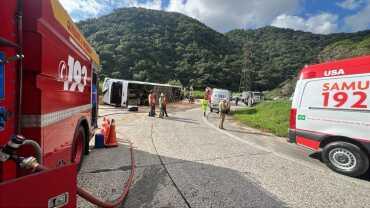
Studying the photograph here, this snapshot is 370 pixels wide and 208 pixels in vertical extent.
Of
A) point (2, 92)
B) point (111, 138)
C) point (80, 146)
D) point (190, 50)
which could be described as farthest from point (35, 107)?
point (190, 50)

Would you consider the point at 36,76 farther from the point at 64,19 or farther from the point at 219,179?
the point at 219,179

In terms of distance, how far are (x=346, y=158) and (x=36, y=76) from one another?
21.0 feet

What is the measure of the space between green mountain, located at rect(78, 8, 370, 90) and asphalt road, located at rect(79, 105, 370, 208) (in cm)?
6220

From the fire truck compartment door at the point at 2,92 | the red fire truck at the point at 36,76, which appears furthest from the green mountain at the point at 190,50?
the fire truck compartment door at the point at 2,92

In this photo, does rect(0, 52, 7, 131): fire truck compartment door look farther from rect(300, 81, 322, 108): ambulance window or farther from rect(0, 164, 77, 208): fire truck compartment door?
rect(300, 81, 322, 108): ambulance window

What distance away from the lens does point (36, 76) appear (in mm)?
2557

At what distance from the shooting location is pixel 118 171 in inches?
197

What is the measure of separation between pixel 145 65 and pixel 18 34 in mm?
72339

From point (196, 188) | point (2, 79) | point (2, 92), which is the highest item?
point (2, 79)

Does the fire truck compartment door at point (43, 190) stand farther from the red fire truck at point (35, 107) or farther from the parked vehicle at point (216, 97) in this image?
the parked vehicle at point (216, 97)

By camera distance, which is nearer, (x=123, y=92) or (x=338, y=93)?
(x=338, y=93)

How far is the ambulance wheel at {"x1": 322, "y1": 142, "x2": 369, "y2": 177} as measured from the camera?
17.3 feet

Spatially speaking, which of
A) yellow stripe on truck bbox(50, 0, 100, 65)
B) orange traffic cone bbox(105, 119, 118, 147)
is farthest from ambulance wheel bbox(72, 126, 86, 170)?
yellow stripe on truck bbox(50, 0, 100, 65)

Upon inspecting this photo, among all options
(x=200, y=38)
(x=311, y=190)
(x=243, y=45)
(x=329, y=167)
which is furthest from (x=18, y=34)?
(x=243, y=45)
